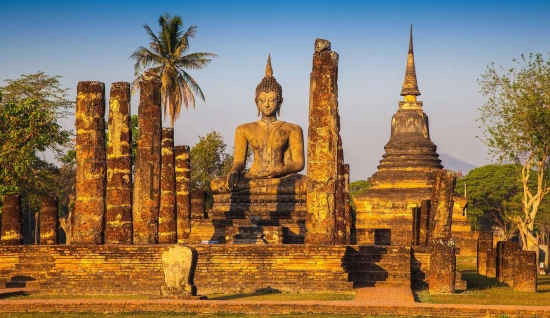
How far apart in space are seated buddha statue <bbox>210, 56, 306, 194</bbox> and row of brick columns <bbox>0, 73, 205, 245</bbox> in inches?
163

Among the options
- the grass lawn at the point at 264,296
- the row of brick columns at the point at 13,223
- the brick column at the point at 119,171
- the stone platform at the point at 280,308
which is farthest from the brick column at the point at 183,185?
the stone platform at the point at 280,308

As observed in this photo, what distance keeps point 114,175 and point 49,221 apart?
3807 millimetres

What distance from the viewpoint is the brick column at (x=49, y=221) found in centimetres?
2383

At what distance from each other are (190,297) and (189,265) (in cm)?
56

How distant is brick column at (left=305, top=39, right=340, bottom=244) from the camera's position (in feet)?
63.3

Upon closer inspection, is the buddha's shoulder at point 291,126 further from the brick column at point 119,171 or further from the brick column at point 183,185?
the brick column at point 119,171

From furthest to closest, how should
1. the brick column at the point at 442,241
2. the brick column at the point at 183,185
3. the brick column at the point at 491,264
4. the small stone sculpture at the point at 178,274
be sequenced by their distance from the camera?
the brick column at the point at 183,185
the brick column at the point at 491,264
the brick column at the point at 442,241
the small stone sculpture at the point at 178,274

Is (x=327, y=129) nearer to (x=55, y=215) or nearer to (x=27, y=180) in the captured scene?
(x=55, y=215)

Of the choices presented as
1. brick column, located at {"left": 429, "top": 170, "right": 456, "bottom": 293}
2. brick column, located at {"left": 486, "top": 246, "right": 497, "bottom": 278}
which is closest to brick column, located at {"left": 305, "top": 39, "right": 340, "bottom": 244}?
brick column, located at {"left": 429, "top": 170, "right": 456, "bottom": 293}

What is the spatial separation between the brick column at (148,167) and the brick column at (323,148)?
380 centimetres

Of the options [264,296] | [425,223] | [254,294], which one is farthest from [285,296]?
[425,223]

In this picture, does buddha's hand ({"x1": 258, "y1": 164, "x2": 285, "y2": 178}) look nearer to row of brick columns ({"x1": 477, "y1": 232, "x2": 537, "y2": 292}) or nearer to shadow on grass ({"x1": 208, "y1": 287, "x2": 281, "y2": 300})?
row of brick columns ({"x1": 477, "y1": 232, "x2": 537, "y2": 292})

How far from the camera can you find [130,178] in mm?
20953

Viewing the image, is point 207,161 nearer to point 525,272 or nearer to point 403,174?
point 403,174
